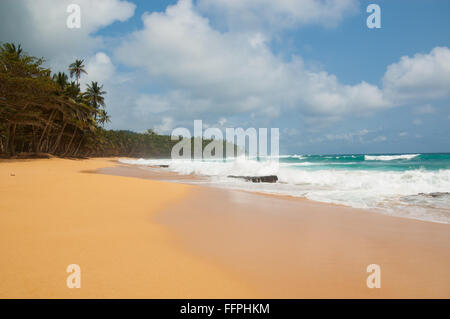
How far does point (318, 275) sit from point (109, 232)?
222cm

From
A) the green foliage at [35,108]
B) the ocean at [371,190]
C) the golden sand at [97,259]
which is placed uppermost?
the green foliage at [35,108]

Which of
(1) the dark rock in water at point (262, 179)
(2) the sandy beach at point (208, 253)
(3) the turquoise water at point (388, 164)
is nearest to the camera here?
(2) the sandy beach at point (208, 253)

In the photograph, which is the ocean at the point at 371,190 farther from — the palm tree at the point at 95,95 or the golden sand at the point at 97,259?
the palm tree at the point at 95,95

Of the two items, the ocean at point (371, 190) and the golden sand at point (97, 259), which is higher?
the golden sand at point (97, 259)

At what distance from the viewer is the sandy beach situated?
1729mm

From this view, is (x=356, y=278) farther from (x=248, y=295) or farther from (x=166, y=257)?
(x=166, y=257)

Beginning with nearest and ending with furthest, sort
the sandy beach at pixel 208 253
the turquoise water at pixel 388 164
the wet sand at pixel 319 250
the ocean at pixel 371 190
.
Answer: the sandy beach at pixel 208 253
the wet sand at pixel 319 250
the ocean at pixel 371 190
the turquoise water at pixel 388 164

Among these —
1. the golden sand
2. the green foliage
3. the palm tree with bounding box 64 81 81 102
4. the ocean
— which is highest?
the palm tree with bounding box 64 81 81 102

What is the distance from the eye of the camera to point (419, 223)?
415 centimetres

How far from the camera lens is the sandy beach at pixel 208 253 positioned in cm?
173

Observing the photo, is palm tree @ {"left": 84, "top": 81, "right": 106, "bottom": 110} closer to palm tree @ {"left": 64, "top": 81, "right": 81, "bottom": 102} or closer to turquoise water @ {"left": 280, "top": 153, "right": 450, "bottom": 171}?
palm tree @ {"left": 64, "top": 81, "right": 81, "bottom": 102}

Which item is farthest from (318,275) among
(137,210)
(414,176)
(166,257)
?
(414,176)
